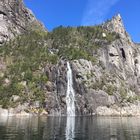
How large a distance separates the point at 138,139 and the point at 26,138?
22731 millimetres

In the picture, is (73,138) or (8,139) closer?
(8,139)

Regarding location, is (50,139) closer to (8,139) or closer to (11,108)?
(8,139)

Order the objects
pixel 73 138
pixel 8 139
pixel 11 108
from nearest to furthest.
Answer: pixel 8 139 → pixel 73 138 → pixel 11 108

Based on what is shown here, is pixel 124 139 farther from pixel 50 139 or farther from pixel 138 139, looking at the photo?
pixel 50 139

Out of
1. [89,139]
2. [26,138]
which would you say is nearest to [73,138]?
[89,139]

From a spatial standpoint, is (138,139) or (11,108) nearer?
(138,139)

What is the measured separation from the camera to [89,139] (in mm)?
67500

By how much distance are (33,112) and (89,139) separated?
13417cm

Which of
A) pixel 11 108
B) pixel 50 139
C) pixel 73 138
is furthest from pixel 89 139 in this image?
pixel 11 108

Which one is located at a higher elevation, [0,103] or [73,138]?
[0,103]

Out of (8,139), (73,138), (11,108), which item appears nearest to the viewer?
(8,139)

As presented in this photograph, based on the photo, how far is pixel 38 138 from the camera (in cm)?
6762

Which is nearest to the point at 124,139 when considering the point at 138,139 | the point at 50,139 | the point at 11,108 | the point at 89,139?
the point at 138,139

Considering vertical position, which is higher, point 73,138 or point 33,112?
point 33,112
